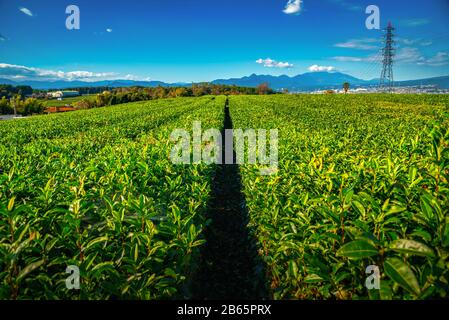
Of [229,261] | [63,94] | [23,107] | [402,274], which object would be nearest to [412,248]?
[402,274]

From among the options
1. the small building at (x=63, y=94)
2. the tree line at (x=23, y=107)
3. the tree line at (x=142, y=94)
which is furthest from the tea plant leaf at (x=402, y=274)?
the small building at (x=63, y=94)

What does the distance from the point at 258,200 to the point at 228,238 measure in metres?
1.80

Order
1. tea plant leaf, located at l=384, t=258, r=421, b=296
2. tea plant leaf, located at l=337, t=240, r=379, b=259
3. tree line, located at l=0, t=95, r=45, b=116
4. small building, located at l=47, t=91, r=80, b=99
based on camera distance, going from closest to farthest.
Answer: tea plant leaf, located at l=384, t=258, r=421, b=296 < tea plant leaf, located at l=337, t=240, r=379, b=259 < tree line, located at l=0, t=95, r=45, b=116 < small building, located at l=47, t=91, r=80, b=99

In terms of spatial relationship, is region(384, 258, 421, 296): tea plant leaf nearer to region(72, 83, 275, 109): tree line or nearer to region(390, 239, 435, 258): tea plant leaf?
region(390, 239, 435, 258): tea plant leaf

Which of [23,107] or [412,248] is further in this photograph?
[23,107]

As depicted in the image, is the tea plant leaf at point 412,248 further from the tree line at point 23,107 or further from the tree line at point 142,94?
the tree line at point 23,107

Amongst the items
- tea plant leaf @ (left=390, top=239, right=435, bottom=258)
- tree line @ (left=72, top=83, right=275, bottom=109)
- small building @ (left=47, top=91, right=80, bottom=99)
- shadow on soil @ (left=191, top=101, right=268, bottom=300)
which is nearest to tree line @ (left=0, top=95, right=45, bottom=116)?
tree line @ (left=72, top=83, right=275, bottom=109)

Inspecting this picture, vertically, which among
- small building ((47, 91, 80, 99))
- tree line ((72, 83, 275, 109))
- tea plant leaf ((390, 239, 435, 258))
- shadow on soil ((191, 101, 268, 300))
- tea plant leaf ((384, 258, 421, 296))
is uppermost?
small building ((47, 91, 80, 99))

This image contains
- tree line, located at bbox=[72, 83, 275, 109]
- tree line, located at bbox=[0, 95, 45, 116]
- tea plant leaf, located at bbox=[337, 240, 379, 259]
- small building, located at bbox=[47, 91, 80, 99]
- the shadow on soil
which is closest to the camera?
tea plant leaf, located at bbox=[337, 240, 379, 259]

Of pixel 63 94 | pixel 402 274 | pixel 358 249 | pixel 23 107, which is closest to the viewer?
pixel 402 274

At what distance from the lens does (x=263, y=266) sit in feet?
14.3

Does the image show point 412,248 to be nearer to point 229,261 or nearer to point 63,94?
point 229,261
